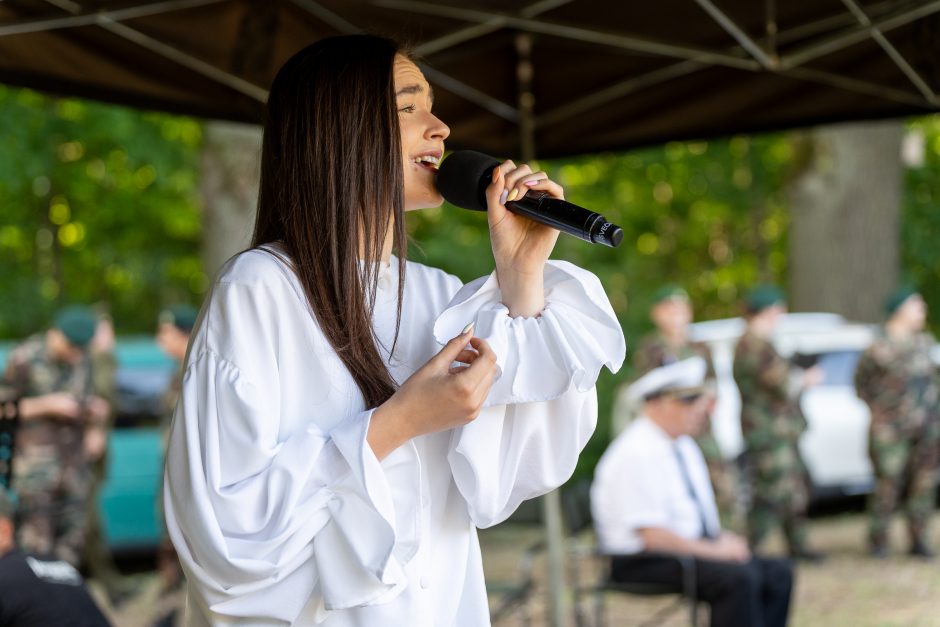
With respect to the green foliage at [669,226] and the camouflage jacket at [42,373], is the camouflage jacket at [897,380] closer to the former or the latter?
the green foliage at [669,226]

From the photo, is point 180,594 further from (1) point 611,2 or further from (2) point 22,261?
(2) point 22,261

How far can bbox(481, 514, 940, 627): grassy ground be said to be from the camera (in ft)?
27.2

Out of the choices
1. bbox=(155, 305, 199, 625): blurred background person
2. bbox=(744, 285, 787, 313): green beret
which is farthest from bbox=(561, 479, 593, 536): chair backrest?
bbox=(744, 285, 787, 313): green beret

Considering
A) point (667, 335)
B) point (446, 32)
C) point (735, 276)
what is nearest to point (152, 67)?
point (446, 32)

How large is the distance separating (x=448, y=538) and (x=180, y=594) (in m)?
6.60

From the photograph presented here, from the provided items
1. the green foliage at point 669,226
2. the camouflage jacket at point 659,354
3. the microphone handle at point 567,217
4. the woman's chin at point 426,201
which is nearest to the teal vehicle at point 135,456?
the green foliage at point 669,226

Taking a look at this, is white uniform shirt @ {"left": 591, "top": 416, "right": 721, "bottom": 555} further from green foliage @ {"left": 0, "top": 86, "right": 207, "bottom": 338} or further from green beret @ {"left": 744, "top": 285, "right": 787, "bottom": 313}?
green foliage @ {"left": 0, "top": 86, "right": 207, "bottom": 338}

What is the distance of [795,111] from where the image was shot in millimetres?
4910

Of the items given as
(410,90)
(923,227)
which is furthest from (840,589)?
(923,227)

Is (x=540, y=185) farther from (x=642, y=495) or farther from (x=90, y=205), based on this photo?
(x=90, y=205)

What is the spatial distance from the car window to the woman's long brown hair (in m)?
9.63

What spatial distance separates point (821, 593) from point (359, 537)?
766 centimetres

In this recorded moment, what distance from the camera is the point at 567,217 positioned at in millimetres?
2162

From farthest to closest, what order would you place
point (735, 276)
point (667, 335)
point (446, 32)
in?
point (735, 276) → point (667, 335) → point (446, 32)
